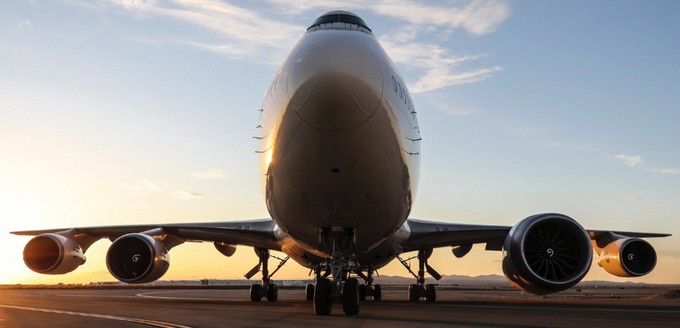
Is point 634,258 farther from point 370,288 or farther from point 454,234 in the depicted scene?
point 370,288

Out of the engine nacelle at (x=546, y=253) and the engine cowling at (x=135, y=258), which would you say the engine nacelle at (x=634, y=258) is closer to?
the engine nacelle at (x=546, y=253)

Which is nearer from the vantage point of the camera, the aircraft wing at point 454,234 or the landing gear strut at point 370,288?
the aircraft wing at point 454,234

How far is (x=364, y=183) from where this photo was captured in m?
11.3

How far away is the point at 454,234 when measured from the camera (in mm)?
19750

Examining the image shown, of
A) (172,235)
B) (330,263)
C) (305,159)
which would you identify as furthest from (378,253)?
(305,159)

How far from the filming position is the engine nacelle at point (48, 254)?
62.1 ft

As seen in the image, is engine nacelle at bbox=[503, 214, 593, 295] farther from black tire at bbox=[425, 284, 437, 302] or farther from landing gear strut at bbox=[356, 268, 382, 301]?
black tire at bbox=[425, 284, 437, 302]

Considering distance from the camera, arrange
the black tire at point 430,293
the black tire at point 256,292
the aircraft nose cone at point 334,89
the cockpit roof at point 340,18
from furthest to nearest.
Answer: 1. the black tire at point 430,293
2. the black tire at point 256,292
3. the cockpit roof at point 340,18
4. the aircraft nose cone at point 334,89

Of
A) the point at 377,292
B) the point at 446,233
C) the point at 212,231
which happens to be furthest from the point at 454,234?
the point at 212,231

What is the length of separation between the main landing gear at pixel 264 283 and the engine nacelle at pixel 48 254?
5.84 m

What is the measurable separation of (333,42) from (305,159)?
6.89 feet

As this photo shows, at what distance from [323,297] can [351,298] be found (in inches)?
20.7

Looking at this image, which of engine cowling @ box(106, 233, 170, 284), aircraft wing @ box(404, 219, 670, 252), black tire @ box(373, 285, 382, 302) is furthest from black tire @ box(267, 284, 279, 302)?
engine cowling @ box(106, 233, 170, 284)

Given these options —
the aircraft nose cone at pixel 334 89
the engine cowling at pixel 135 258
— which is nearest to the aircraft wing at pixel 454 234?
the engine cowling at pixel 135 258
